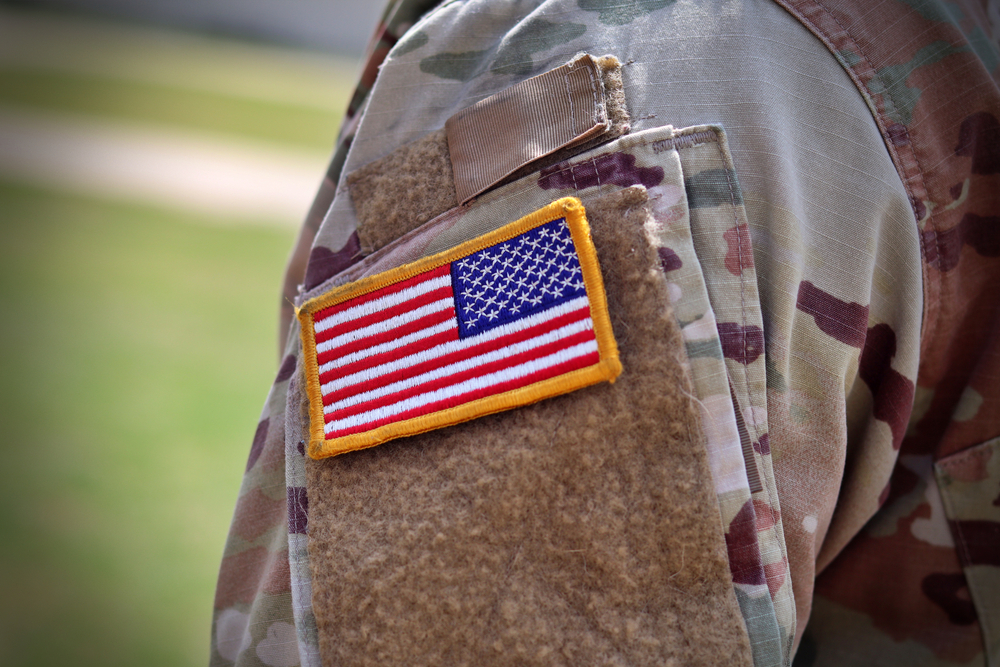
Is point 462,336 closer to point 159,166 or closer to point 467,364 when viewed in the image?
point 467,364

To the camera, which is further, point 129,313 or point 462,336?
point 129,313

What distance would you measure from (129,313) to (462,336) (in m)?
3.12

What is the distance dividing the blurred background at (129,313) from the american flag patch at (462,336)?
1529 mm

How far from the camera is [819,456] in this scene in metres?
0.51

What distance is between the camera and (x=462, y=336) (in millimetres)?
489

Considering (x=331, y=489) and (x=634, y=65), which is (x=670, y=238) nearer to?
(x=634, y=65)

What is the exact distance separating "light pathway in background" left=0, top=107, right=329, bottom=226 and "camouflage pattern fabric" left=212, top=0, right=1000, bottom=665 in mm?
3953

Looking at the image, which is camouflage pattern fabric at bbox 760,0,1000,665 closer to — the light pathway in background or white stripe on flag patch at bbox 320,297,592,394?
white stripe on flag patch at bbox 320,297,592,394

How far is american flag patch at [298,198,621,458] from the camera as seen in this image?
1.50 ft

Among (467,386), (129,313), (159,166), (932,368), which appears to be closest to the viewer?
(467,386)

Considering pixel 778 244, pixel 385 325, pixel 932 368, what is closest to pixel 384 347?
pixel 385 325

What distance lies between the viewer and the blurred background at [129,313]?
1849mm

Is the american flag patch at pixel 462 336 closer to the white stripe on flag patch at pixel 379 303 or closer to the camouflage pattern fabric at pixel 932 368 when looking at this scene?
the white stripe on flag patch at pixel 379 303

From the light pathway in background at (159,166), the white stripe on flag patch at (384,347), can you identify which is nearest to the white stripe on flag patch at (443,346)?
the white stripe on flag patch at (384,347)
